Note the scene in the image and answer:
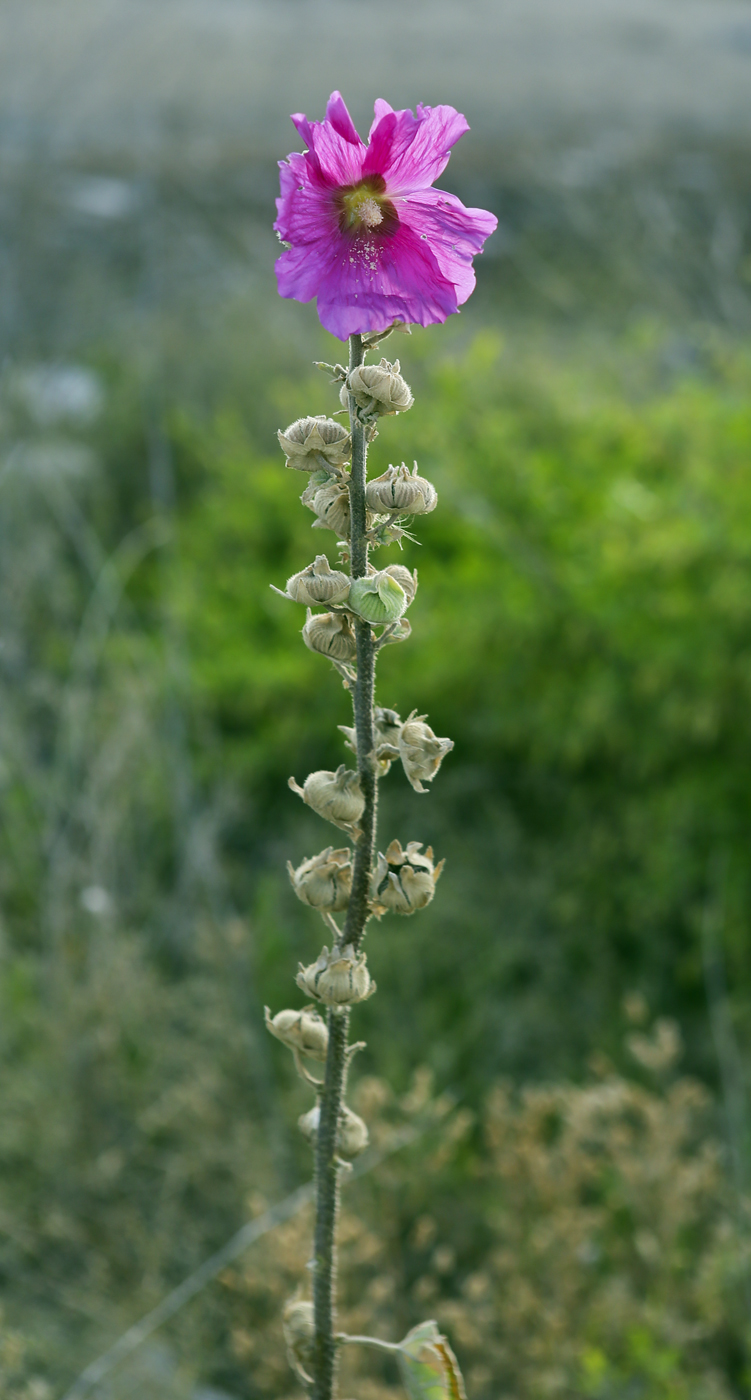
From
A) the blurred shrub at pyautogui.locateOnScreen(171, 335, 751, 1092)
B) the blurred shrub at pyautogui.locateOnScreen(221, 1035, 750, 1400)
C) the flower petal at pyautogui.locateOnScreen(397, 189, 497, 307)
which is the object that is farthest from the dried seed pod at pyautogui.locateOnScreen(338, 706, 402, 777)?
the blurred shrub at pyautogui.locateOnScreen(171, 335, 751, 1092)

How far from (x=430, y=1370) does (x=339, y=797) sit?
1.03ft

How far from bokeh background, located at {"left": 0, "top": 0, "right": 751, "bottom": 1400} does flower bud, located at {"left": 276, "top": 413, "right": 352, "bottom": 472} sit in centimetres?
97

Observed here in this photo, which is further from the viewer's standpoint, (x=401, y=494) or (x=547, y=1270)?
(x=547, y=1270)

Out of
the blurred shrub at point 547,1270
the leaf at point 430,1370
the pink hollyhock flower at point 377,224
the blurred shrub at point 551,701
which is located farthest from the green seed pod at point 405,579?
the blurred shrub at point 551,701

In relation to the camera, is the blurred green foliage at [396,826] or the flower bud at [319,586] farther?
the blurred green foliage at [396,826]

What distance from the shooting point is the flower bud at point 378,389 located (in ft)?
1.59

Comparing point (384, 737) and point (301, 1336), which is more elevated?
point (384, 737)

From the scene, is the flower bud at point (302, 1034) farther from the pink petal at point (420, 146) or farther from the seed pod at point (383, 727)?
the pink petal at point (420, 146)

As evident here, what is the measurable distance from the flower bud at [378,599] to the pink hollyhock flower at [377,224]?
11 cm

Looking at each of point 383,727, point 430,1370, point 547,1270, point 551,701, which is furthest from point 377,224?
point 551,701

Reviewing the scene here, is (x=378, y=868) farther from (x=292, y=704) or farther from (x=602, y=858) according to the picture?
(x=292, y=704)

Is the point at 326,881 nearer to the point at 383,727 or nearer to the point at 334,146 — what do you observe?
the point at 383,727

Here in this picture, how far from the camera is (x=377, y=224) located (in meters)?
0.53

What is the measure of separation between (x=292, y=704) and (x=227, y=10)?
16.9 feet
